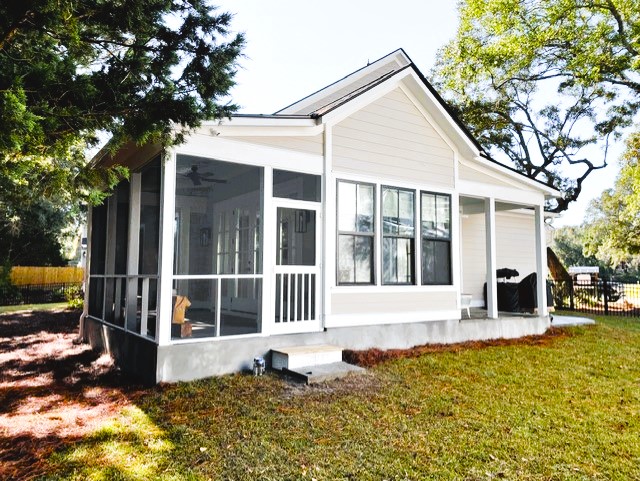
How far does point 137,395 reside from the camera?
4.69 metres

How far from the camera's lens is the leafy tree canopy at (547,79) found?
1531 cm

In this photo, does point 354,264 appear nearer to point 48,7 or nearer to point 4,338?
point 48,7

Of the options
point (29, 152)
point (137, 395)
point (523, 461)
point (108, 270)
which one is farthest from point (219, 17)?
point (108, 270)

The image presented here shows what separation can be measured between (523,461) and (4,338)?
972 cm

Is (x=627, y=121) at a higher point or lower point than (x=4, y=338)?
higher

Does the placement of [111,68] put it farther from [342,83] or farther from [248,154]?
[342,83]

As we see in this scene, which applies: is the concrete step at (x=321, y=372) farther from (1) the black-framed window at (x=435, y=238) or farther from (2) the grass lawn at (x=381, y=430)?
(1) the black-framed window at (x=435, y=238)

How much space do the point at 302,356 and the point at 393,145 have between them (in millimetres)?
4064

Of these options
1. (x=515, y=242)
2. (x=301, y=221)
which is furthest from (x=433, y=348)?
(x=515, y=242)

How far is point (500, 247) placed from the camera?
12.5m

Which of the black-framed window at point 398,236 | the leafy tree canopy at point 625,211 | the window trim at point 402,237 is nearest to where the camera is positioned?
the window trim at point 402,237

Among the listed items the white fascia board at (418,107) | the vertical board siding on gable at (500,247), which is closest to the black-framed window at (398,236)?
the white fascia board at (418,107)

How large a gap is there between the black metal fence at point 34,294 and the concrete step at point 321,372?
46.3ft

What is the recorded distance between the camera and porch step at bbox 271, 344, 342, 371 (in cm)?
556
